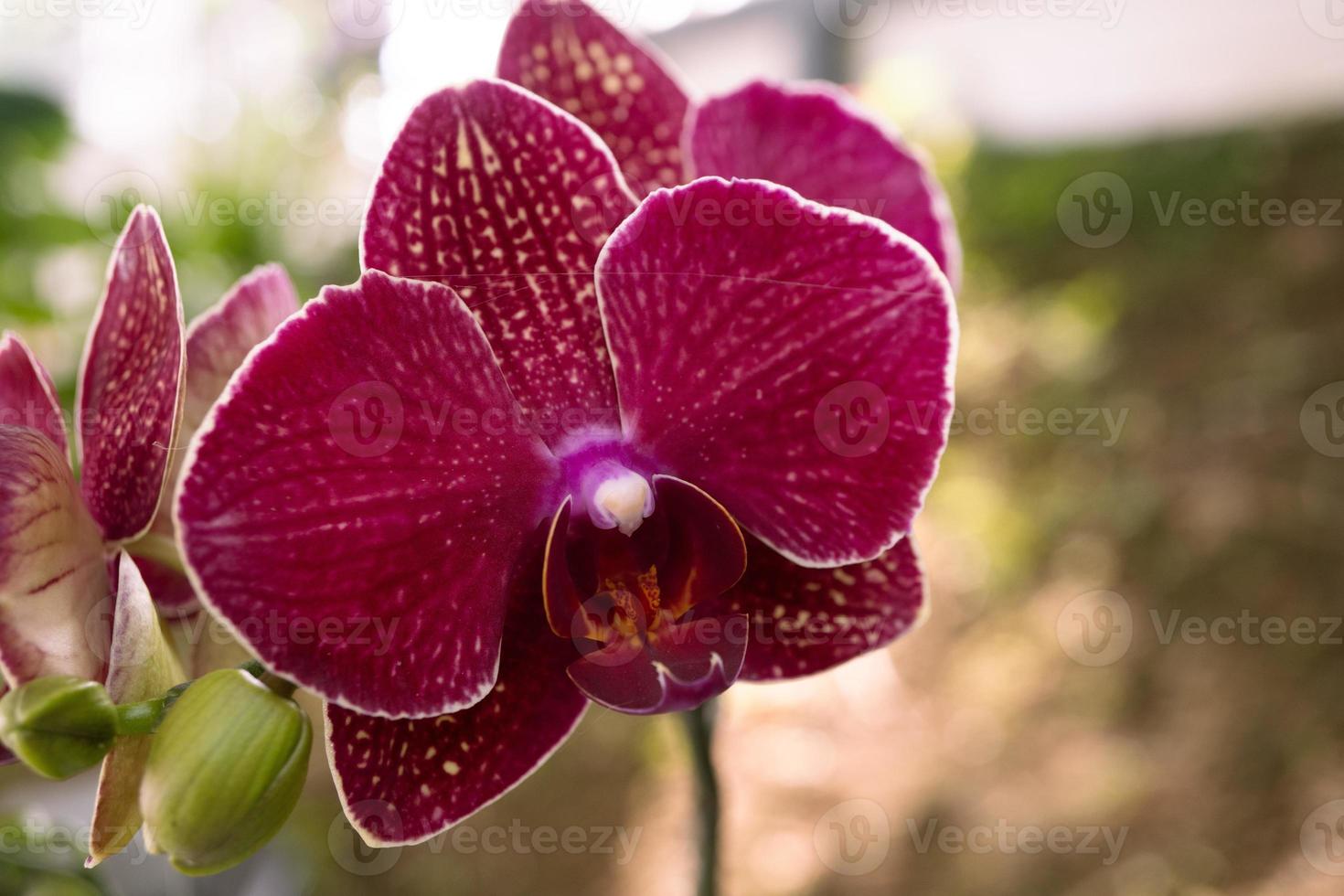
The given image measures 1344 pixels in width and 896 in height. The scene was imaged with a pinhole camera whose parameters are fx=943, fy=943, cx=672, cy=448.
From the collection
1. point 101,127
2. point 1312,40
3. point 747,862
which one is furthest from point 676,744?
point 1312,40

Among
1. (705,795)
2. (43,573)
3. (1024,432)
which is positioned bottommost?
(1024,432)

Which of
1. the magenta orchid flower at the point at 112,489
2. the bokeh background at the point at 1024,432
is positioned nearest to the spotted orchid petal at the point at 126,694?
the magenta orchid flower at the point at 112,489

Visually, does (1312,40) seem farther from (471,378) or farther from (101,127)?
(101,127)

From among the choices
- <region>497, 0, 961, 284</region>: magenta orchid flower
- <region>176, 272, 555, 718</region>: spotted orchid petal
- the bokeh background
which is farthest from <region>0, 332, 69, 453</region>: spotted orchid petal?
the bokeh background

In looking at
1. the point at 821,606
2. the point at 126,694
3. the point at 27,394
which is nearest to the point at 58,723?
the point at 126,694

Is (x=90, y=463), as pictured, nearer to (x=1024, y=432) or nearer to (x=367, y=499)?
(x=367, y=499)
